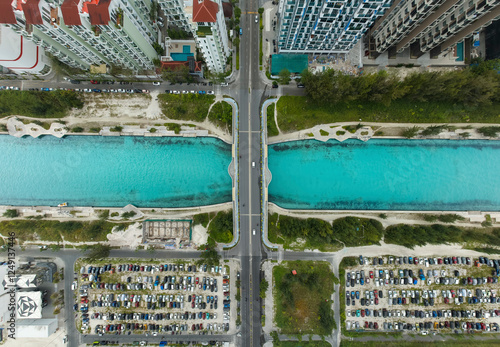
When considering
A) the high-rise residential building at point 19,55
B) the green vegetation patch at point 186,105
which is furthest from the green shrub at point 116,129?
the high-rise residential building at point 19,55

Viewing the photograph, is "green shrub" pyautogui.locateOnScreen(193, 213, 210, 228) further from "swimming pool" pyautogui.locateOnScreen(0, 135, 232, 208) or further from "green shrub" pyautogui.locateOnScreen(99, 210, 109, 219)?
"green shrub" pyautogui.locateOnScreen(99, 210, 109, 219)

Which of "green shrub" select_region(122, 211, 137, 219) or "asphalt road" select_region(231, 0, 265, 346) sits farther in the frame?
"green shrub" select_region(122, 211, 137, 219)

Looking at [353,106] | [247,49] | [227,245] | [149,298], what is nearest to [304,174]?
[353,106]

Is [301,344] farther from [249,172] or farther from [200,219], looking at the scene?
[249,172]

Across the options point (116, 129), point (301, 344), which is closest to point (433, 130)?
point (301, 344)

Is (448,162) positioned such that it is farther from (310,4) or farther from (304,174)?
(310,4)

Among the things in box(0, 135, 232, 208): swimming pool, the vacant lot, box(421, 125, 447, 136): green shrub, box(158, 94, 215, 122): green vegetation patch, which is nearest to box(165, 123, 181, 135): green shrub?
box(158, 94, 215, 122): green vegetation patch
